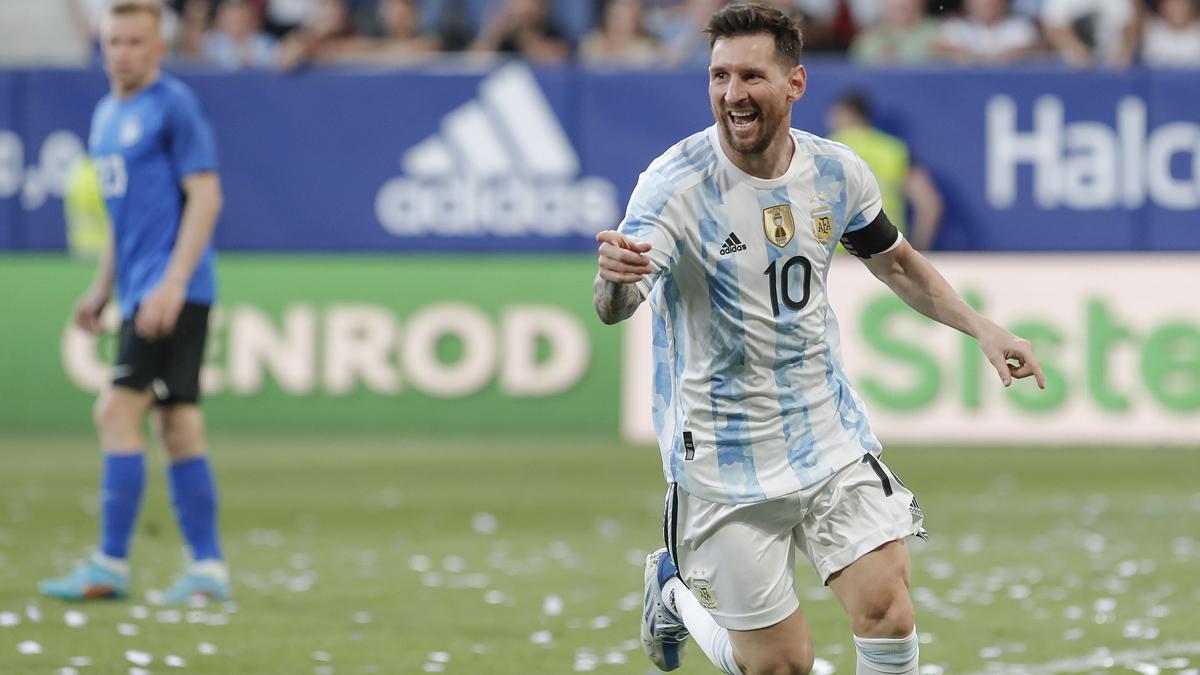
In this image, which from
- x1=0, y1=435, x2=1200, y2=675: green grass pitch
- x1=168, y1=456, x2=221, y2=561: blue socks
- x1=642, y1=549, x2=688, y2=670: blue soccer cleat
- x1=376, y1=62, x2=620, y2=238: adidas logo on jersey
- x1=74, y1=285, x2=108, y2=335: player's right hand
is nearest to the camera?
x1=642, y1=549, x2=688, y2=670: blue soccer cleat

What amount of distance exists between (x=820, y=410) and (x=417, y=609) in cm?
303

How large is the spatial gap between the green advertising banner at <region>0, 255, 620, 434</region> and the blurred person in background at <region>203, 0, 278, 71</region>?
9.99ft

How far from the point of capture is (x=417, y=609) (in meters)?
7.93

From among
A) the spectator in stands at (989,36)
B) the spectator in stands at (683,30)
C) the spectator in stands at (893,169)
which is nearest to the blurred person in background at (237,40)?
the spectator in stands at (683,30)

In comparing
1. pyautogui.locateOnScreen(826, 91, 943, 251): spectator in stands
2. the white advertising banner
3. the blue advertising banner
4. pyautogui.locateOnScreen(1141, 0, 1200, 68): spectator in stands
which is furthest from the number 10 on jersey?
pyautogui.locateOnScreen(1141, 0, 1200, 68): spectator in stands

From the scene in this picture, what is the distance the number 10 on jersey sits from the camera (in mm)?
5199

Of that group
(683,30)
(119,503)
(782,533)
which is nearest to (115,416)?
(119,503)

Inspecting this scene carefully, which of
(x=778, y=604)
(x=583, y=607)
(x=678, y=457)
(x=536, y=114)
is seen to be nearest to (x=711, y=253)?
(x=678, y=457)

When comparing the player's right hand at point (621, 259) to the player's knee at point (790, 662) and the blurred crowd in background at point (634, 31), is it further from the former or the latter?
the blurred crowd in background at point (634, 31)

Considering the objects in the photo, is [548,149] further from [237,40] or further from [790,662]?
[790,662]

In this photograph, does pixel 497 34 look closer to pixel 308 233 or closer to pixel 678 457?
pixel 308 233

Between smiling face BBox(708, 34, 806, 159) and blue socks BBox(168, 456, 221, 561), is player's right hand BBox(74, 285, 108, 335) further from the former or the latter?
smiling face BBox(708, 34, 806, 159)

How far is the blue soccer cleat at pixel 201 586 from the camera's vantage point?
26.2 ft

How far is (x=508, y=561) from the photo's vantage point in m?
9.34
